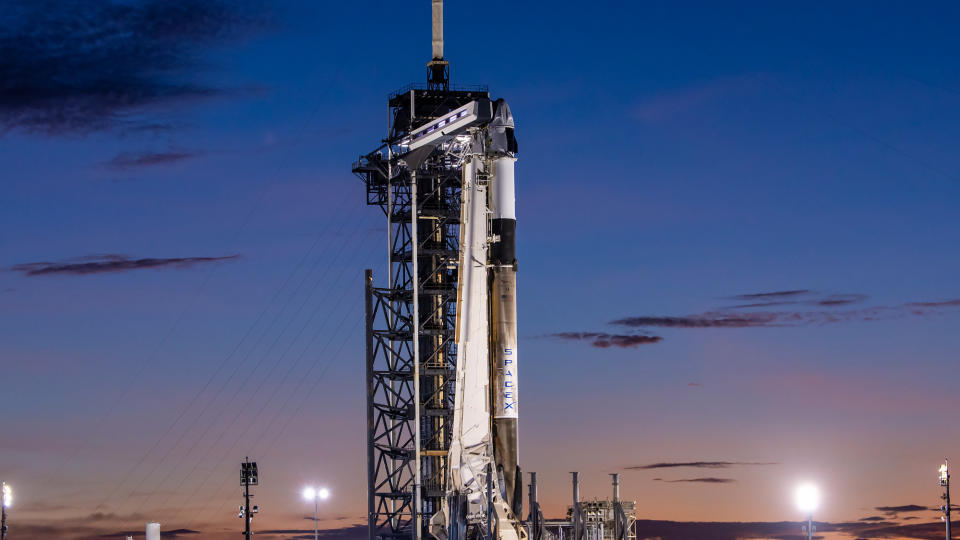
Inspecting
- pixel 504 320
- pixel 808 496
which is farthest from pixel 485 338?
pixel 808 496

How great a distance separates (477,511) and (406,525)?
29.4m

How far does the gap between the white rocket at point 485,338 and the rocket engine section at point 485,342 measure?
0.05 metres

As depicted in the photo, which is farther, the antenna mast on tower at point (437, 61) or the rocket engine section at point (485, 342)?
the antenna mast on tower at point (437, 61)

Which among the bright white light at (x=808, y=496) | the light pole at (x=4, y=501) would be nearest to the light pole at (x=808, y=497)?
the bright white light at (x=808, y=496)

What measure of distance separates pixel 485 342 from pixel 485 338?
22cm

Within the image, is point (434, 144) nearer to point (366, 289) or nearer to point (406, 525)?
point (366, 289)

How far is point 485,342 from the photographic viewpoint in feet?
257

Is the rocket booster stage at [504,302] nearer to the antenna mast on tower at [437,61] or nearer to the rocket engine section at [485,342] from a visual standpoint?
the rocket engine section at [485,342]

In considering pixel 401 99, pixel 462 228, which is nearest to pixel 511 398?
pixel 462 228

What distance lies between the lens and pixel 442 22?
11144 centimetres

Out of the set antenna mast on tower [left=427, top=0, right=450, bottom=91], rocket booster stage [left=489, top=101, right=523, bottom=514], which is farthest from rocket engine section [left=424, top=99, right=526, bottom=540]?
antenna mast on tower [left=427, top=0, right=450, bottom=91]

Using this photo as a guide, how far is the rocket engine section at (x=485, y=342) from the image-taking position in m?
76.6

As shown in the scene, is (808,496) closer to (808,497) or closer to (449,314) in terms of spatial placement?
(808,497)

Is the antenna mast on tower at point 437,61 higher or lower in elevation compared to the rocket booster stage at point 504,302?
higher
